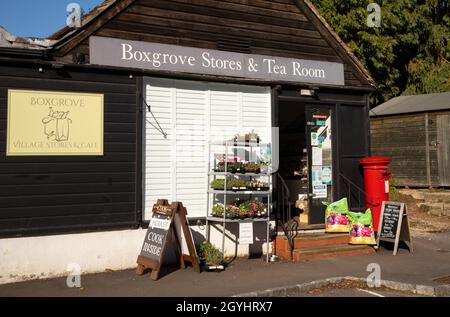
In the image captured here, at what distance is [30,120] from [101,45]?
1.79 m

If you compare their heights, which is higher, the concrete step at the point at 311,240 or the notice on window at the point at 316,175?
the notice on window at the point at 316,175

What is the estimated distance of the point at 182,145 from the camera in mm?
9016

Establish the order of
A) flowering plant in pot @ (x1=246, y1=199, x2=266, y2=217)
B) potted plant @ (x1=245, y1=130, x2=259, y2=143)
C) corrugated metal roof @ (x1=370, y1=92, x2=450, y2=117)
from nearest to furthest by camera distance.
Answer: flowering plant in pot @ (x1=246, y1=199, x2=266, y2=217)
potted plant @ (x1=245, y1=130, x2=259, y2=143)
corrugated metal roof @ (x1=370, y1=92, x2=450, y2=117)

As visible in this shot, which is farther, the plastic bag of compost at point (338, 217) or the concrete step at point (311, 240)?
the plastic bag of compost at point (338, 217)

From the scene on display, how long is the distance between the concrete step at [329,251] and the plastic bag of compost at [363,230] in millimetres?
120

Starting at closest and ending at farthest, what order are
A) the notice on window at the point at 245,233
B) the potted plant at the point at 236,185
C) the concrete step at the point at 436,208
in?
1. the notice on window at the point at 245,233
2. the potted plant at the point at 236,185
3. the concrete step at the point at 436,208

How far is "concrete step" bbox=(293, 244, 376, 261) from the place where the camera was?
29.2 feet

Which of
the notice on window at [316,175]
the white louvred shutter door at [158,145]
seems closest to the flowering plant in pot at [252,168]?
the white louvred shutter door at [158,145]

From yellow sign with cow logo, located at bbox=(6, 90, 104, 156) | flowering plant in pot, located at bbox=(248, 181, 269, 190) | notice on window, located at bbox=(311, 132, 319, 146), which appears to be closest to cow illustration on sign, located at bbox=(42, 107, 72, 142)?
yellow sign with cow logo, located at bbox=(6, 90, 104, 156)

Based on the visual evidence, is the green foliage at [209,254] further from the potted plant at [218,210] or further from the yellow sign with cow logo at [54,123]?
the yellow sign with cow logo at [54,123]

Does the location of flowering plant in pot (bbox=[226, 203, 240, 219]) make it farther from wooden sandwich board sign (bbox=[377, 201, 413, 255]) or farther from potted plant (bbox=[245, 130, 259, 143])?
wooden sandwich board sign (bbox=[377, 201, 413, 255])

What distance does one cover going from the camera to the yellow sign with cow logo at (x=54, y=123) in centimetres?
765

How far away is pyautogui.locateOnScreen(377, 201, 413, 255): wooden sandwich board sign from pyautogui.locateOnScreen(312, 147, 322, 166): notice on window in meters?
1.67

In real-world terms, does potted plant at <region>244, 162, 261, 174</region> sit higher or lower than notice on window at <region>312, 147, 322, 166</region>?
lower
